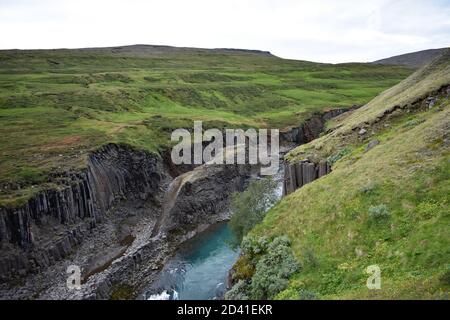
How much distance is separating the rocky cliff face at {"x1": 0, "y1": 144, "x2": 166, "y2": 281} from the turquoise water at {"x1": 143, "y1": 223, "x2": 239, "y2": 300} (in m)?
14.0

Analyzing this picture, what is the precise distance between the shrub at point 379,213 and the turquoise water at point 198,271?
2138cm

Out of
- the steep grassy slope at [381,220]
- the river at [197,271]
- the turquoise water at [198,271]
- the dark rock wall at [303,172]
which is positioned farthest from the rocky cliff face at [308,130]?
the steep grassy slope at [381,220]

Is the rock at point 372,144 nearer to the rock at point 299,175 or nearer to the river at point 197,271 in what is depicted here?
the rock at point 299,175

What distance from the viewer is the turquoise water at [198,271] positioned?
47.8 meters

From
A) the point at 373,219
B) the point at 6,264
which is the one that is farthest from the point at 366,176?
the point at 6,264

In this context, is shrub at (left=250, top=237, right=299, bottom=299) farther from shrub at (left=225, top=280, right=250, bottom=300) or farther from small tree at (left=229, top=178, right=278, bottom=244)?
small tree at (left=229, top=178, right=278, bottom=244)

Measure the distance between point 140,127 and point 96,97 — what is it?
2626 cm

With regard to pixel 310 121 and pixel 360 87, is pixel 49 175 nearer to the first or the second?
pixel 310 121

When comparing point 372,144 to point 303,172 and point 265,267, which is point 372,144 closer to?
point 303,172

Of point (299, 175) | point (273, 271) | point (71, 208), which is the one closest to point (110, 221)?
point (71, 208)

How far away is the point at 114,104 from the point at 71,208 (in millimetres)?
53464

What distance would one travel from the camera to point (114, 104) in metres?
108

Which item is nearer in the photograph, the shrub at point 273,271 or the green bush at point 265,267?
the shrub at point 273,271

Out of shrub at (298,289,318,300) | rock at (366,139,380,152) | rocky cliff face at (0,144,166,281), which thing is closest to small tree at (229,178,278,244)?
rock at (366,139,380,152)
